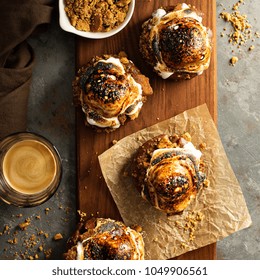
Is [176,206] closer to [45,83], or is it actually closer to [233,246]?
[233,246]

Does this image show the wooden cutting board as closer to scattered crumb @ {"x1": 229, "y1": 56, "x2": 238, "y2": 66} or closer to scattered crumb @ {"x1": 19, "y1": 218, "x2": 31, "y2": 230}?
scattered crumb @ {"x1": 229, "y1": 56, "x2": 238, "y2": 66}

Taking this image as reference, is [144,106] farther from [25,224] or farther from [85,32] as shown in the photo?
[25,224]

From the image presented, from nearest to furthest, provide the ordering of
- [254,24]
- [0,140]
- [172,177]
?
[172,177]
[0,140]
[254,24]

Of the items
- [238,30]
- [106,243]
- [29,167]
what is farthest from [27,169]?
[238,30]

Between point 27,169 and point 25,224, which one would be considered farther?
point 25,224

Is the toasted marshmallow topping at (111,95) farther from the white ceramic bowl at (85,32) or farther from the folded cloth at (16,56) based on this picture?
the folded cloth at (16,56)

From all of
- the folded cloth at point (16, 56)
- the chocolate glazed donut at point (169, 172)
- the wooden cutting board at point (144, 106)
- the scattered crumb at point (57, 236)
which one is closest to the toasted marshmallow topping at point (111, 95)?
the wooden cutting board at point (144, 106)
